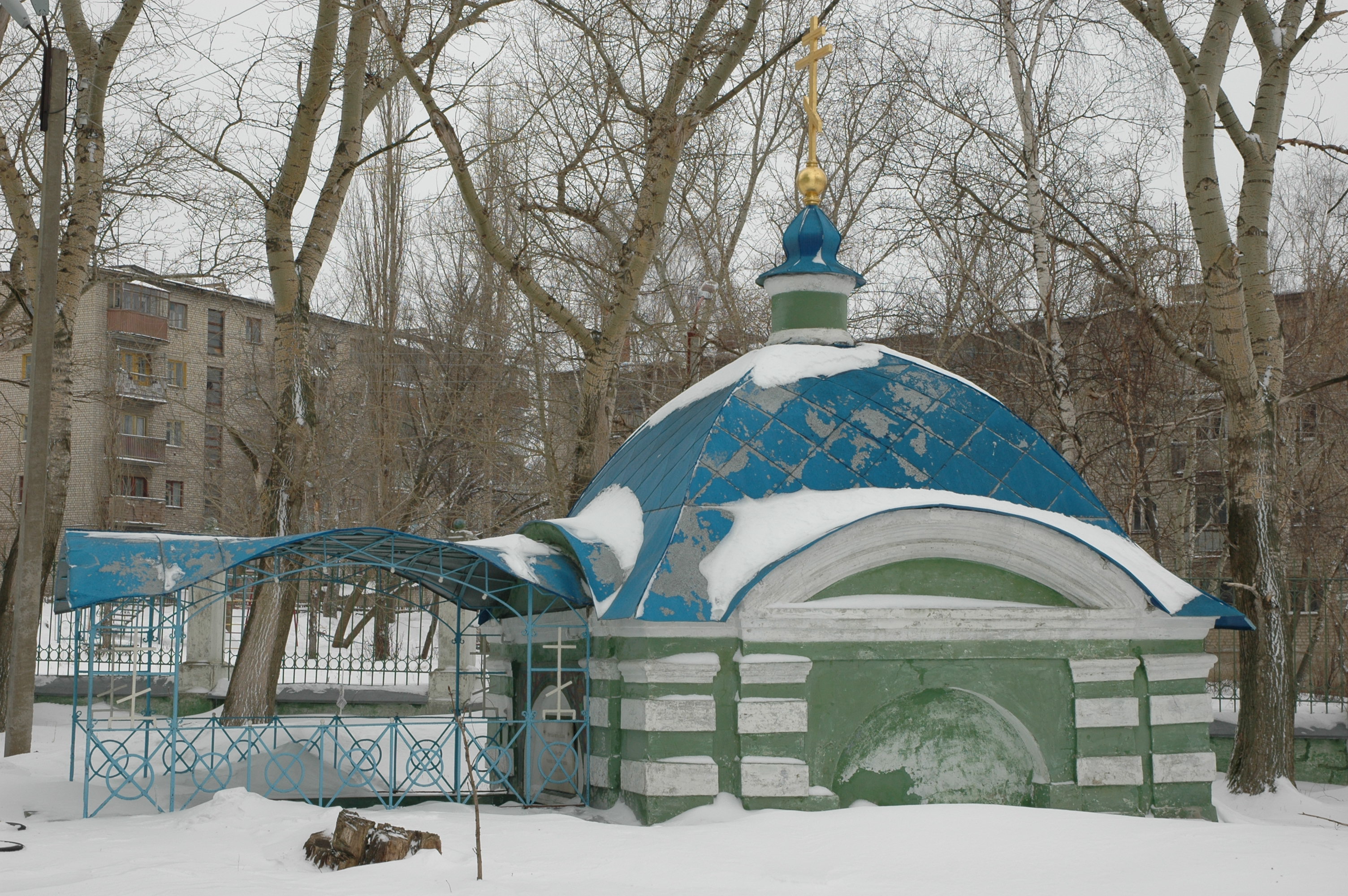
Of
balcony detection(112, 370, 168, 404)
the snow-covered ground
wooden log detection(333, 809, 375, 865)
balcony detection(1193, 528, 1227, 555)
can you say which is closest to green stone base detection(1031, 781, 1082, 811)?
the snow-covered ground

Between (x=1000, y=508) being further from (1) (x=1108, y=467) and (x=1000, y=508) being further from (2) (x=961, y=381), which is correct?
(1) (x=1108, y=467)

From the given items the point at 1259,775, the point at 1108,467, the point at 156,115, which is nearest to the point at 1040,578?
the point at 1259,775

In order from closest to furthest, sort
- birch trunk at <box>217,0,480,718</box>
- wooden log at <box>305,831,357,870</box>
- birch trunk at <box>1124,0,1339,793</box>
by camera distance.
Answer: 1. wooden log at <box>305,831,357,870</box>
2. birch trunk at <box>1124,0,1339,793</box>
3. birch trunk at <box>217,0,480,718</box>

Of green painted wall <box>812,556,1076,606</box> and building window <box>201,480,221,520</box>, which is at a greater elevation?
building window <box>201,480,221,520</box>

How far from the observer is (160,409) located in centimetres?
3475

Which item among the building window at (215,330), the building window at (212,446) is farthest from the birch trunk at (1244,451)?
the building window at (215,330)

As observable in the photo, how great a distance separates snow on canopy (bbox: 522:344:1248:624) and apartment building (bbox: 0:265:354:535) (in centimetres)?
1835

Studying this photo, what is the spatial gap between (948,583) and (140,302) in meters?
31.7

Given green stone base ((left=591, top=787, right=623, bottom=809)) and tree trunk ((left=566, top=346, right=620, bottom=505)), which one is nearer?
green stone base ((left=591, top=787, right=623, bottom=809))

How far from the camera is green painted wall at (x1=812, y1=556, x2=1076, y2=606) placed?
7.59 m

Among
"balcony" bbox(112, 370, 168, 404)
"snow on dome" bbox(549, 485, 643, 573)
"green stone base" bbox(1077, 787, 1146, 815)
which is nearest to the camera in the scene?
"green stone base" bbox(1077, 787, 1146, 815)

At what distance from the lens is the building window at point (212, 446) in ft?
98.2

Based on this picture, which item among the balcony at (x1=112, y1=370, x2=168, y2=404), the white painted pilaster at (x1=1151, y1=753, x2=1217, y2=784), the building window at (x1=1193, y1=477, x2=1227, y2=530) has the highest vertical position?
the balcony at (x1=112, y1=370, x2=168, y2=404)

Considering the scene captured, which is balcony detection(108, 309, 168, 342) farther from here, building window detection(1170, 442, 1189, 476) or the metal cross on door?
the metal cross on door
